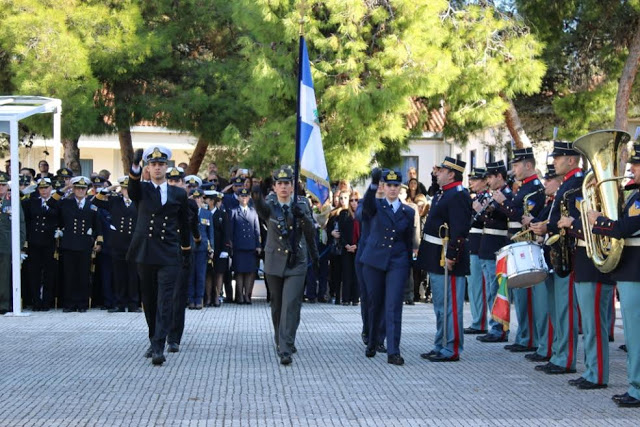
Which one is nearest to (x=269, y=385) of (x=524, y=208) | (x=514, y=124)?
(x=524, y=208)

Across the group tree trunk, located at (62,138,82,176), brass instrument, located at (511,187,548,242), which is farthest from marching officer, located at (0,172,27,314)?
tree trunk, located at (62,138,82,176)

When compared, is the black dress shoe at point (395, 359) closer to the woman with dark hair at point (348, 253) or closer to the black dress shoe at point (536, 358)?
the black dress shoe at point (536, 358)

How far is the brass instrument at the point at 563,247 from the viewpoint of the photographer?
10711 mm

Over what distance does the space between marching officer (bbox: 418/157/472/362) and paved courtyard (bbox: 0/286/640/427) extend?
0.32m

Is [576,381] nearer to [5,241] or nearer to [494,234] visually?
[494,234]

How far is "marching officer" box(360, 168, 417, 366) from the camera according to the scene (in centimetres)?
1208

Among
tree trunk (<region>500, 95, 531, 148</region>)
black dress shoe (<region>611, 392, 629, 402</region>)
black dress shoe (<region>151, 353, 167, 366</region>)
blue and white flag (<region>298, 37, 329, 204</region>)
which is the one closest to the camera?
black dress shoe (<region>611, 392, 629, 402</region>)

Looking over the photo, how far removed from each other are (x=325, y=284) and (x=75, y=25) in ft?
31.8

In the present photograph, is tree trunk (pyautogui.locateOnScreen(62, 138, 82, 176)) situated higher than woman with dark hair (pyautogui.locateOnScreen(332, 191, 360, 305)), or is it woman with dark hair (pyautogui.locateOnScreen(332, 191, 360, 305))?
tree trunk (pyautogui.locateOnScreen(62, 138, 82, 176))

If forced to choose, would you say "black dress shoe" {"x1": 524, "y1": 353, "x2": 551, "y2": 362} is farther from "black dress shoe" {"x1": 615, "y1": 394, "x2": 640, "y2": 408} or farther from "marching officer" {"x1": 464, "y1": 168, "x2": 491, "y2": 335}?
"black dress shoe" {"x1": 615, "y1": 394, "x2": 640, "y2": 408}

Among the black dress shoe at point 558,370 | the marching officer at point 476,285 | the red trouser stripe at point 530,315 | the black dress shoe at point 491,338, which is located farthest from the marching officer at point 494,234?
the black dress shoe at point 558,370

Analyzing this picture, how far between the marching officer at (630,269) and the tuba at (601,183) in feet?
0.52

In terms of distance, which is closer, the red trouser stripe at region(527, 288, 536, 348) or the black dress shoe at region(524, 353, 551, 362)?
the black dress shoe at region(524, 353, 551, 362)

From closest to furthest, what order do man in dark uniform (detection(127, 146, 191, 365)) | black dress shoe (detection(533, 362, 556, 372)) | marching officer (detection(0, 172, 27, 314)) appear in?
1. black dress shoe (detection(533, 362, 556, 372))
2. man in dark uniform (detection(127, 146, 191, 365))
3. marching officer (detection(0, 172, 27, 314))
